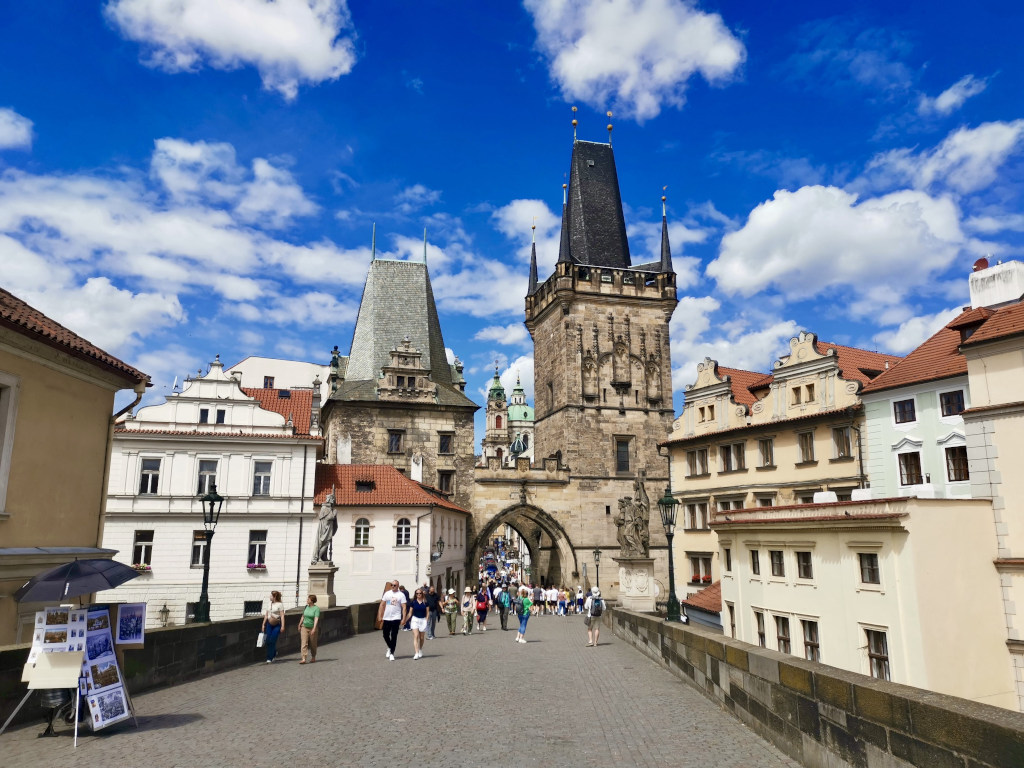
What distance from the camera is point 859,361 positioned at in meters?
30.1

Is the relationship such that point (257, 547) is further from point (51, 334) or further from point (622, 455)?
point (622, 455)

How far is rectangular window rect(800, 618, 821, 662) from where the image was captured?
1942 cm

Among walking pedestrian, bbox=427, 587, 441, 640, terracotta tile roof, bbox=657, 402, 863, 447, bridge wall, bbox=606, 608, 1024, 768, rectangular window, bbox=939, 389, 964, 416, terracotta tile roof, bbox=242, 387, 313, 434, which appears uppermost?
terracotta tile roof, bbox=242, 387, 313, 434

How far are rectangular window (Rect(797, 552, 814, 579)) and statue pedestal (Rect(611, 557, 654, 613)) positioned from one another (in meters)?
4.05

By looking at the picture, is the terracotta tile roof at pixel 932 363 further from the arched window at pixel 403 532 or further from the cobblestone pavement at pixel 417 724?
the arched window at pixel 403 532

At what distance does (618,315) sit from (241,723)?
1660 inches

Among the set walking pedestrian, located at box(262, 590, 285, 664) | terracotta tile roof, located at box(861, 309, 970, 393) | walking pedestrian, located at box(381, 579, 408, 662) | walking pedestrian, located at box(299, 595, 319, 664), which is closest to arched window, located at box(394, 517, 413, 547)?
terracotta tile roof, located at box(861, 309, 970, 393)

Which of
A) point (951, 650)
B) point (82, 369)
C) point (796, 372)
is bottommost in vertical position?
point (951, 650)

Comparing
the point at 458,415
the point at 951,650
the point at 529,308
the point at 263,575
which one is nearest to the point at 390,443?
the point at 458,415

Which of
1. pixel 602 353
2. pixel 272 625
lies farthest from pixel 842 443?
pixel 602 353

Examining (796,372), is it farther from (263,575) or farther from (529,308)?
(529,308)

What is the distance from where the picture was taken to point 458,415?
142 ft

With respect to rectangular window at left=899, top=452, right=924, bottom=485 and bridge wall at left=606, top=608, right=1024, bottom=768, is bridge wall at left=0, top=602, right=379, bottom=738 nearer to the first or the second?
bridge wall at left=606, top=608, right=1024, bottom=768

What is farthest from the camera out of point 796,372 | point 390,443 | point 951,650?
point 390,443
